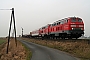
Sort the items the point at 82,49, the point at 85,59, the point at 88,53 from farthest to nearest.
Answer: the point at 82,49 < the point at 88,53 < the point at 85,59

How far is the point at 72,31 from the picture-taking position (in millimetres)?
26719

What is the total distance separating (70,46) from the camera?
72.4 ft

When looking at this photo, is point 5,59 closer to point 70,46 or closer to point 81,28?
point 70,46

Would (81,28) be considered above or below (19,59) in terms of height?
above

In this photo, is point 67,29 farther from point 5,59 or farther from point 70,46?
point 5,59

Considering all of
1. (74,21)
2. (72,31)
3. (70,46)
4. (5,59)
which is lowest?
(5,59)

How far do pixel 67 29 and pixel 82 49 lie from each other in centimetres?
872

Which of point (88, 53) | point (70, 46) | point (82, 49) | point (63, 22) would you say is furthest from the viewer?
point (63, 22)

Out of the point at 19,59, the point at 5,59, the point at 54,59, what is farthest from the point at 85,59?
the point at 5,59

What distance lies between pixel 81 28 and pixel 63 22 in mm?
4605

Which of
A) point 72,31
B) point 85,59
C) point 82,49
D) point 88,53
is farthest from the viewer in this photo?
point 72,31

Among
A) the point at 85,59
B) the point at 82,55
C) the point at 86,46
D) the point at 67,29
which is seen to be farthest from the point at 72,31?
the point at 85,59

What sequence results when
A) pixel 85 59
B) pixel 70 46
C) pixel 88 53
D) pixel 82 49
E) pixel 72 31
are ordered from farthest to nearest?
pixel 72 31
pixel 70 46
pixel 82 49
pixel 88 53
pixel 85 59

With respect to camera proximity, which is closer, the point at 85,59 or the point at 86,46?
the point at 85,59
